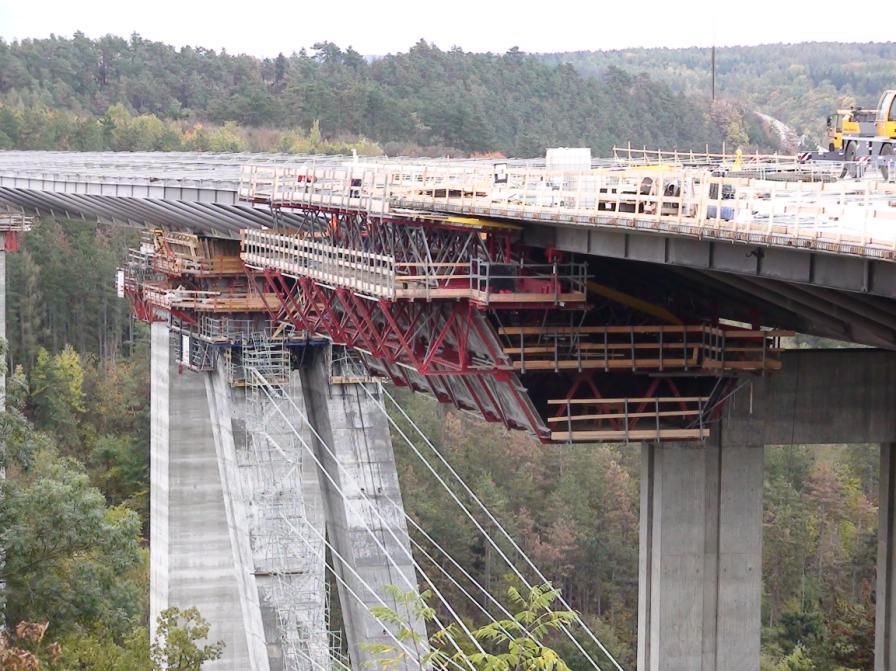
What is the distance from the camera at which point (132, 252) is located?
51.5 meters

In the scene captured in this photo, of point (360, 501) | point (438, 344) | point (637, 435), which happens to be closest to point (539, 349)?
point (438, 344)

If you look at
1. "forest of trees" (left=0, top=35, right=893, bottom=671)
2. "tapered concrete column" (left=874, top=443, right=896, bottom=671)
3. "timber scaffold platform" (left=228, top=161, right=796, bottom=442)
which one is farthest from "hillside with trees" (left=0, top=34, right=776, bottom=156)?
"tapered concrete column" (left=874, top=443, right=896, bottom=671)

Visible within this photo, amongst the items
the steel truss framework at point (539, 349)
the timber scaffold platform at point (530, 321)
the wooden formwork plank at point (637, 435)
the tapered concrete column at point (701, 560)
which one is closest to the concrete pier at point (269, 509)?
the steel truss framework at point (539, 349)

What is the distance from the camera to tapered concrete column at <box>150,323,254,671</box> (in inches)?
1940

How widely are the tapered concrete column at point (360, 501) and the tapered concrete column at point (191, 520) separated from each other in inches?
143

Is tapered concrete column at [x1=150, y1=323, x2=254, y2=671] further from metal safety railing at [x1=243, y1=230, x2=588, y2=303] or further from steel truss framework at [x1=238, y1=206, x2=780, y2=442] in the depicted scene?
steel truss framework at [x1=238, y1=206, x2=780, y2=442]

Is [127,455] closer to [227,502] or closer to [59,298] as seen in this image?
[59,298]

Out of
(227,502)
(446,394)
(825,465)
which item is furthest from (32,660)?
(825,465)

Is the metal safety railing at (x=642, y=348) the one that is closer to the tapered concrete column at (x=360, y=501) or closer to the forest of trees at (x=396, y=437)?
the forest of trees at (x=396, y=437)

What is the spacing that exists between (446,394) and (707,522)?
21.9ft

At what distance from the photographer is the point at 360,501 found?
46.4 m

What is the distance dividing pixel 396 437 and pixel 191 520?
137 ft

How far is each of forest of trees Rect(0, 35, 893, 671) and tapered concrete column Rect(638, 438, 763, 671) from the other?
13111 millimetres

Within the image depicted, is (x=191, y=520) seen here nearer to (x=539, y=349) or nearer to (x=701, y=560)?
(x=539, y=349)
